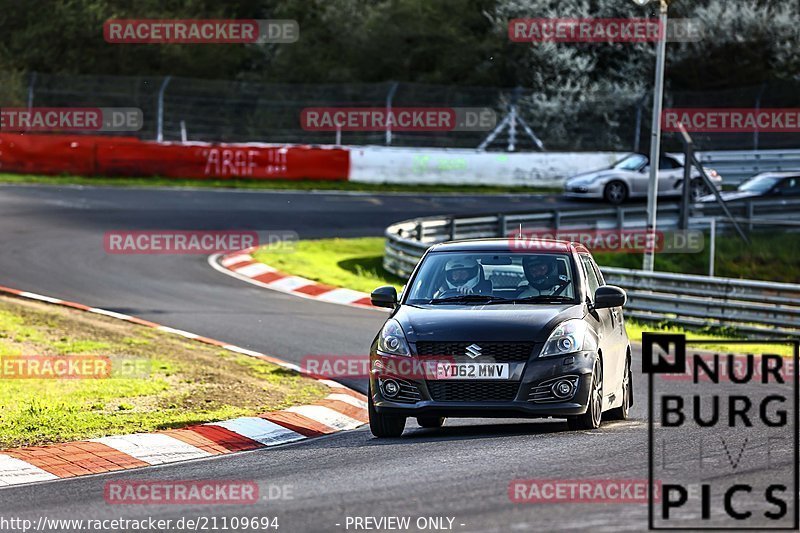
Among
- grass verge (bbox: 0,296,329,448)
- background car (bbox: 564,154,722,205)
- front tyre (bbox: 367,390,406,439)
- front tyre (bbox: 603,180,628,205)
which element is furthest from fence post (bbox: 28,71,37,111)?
front tyre (bbox: 367,390,406,439)

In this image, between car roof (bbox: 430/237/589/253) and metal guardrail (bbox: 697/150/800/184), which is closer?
car roof (bbox: 430/237/589/253)

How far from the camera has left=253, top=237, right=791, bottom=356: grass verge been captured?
66.6 ft

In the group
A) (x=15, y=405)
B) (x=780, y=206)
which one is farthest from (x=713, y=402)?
(x=780, y=206)

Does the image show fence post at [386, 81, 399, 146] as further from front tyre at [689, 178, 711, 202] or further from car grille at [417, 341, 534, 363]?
car grille at [417, 341, 534, 363]

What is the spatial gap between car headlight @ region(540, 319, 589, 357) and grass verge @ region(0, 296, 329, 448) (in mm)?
3165

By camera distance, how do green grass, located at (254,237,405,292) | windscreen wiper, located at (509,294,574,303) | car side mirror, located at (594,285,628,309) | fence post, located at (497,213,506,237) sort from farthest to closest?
fence post, located at (497,213,506,237), green grass, located at (254,237,405,292), windscreen wiper, located at (509,294,574,303), car side mirror, located at (594,285,628,309)

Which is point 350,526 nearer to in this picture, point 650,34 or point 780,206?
point 780,206

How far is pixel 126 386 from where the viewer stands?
12.4 m

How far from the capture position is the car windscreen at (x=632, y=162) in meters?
34.9

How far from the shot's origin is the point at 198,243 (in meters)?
25.6

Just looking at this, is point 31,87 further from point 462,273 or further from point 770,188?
point 462,273

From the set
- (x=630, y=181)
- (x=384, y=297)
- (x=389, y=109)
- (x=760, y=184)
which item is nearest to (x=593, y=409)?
(x=384, y=297)

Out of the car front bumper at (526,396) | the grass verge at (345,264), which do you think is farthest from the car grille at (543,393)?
the grass verge at (345,264)

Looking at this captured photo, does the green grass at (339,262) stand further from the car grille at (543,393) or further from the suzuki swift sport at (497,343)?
the car grille at (543,393)
